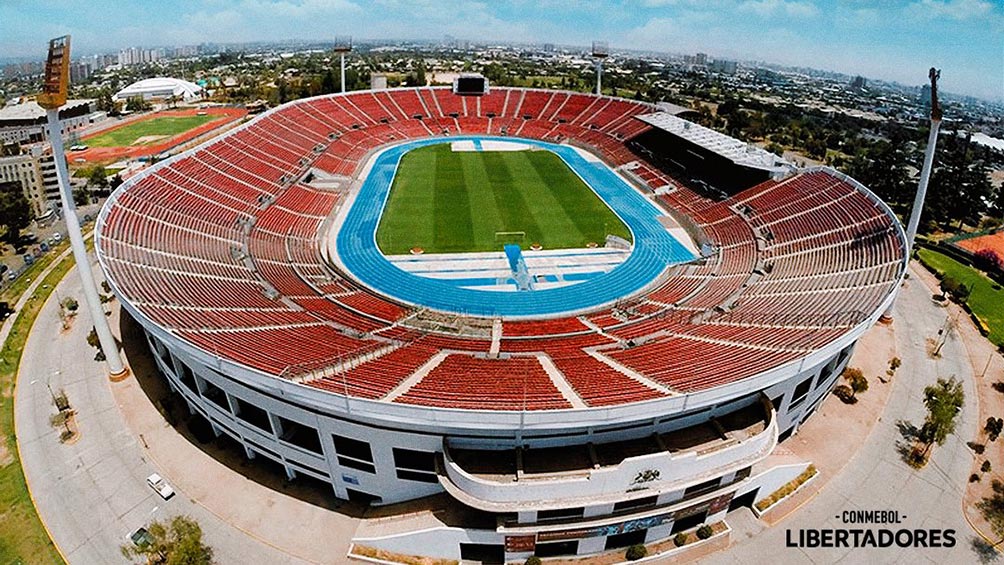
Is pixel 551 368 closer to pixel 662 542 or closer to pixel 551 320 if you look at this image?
pixel 662 542

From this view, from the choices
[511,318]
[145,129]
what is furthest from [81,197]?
[511,318]

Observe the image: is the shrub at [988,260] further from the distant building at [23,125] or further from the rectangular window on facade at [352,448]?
the distant building at [23,125]

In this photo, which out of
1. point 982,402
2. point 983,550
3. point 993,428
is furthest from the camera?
point 982,402

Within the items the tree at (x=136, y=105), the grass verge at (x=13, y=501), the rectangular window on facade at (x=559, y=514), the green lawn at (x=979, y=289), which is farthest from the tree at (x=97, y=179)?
the green lawn at (x=979, y=289)

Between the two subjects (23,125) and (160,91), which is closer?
(23,125)

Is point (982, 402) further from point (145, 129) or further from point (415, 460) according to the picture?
point (145, 129)

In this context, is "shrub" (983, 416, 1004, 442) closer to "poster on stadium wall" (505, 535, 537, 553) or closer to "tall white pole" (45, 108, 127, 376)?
"poster on stadium wall" (505, 535, 537, 553)
